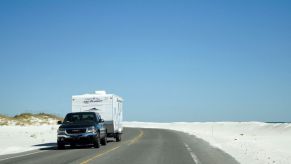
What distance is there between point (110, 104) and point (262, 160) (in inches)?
603

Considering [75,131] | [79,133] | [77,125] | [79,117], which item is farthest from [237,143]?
[75,131]

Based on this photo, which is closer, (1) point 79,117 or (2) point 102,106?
(1) point 79,117

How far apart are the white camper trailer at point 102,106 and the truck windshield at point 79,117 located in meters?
3.25

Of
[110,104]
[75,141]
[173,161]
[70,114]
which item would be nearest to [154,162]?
[173,161]

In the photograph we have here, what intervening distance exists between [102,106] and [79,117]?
11.9 ft

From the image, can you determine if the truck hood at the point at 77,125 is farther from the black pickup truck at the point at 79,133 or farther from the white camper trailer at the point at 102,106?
the white camper trailer at the point at 102,106

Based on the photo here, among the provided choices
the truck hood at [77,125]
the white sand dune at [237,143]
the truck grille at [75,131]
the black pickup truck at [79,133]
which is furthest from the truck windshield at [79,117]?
the white sand dune at [237,143]

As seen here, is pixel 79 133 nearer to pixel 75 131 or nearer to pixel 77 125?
pixel 75 131

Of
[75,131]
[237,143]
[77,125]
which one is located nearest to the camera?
[75,131]

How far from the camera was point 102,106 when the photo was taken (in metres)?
32.4

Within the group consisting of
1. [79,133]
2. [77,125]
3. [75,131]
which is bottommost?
[79,133]

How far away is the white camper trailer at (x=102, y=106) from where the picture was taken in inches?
1270

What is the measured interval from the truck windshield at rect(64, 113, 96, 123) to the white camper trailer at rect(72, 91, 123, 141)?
10.7 feet

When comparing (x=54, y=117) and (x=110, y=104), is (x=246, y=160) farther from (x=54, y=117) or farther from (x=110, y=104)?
(x=54, y=117)
